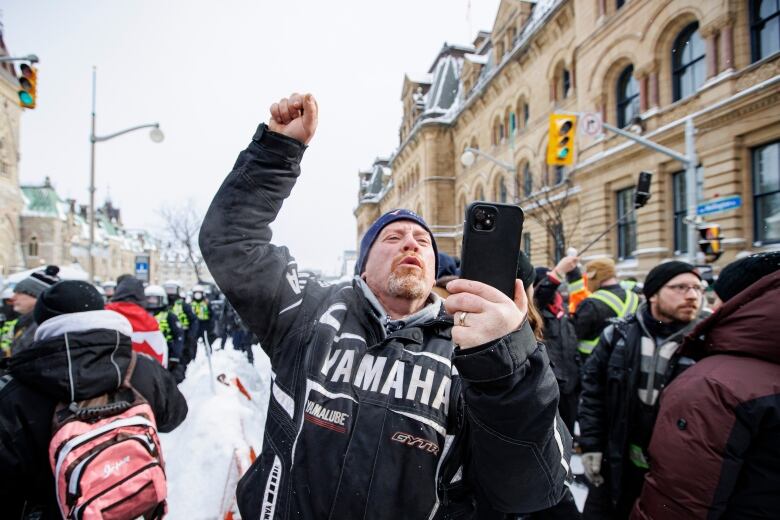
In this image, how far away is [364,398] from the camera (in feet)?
5.21

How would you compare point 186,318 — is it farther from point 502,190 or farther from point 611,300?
point 502,190

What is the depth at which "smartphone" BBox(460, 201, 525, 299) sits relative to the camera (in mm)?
1105

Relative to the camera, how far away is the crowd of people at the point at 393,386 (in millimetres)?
1171

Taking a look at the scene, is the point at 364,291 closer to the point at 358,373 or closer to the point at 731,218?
the point at 358,373

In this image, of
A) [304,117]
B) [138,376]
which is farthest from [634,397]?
[138,376]

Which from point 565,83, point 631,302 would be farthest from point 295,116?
point 565,83

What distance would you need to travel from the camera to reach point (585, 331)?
502 centimetres

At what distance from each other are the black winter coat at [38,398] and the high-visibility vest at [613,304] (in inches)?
186

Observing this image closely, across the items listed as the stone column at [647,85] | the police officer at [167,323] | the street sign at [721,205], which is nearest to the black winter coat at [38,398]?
the police officer at [167,323]

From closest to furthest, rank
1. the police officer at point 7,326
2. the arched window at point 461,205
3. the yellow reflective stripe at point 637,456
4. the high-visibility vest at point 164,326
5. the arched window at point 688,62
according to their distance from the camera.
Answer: the yellow reflective stripe at point 637,456 → the police officer at point 7,326 → the high-visibility vest at point 164,326 → the arched window at point 688,62 → the arched window at point 461,205

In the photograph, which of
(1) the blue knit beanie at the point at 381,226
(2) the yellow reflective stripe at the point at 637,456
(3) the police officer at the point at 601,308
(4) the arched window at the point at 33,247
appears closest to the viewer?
(1) the blue knit beanie at the point at 381,226

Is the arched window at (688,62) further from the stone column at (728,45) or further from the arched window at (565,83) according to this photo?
the arched window at (565,83)

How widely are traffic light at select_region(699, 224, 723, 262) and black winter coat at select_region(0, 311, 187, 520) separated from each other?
13.0 metres

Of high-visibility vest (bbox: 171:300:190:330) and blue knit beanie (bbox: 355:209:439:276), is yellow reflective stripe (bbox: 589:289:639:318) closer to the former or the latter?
blue knit beanie (bbox: 355:209:439:276)
